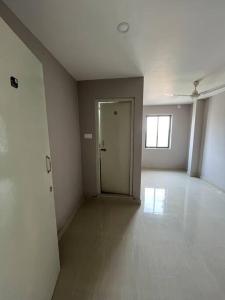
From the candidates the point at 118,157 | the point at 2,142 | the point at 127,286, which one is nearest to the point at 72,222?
the point at 127,286

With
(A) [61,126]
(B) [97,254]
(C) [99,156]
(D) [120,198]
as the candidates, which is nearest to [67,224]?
(B) [97,254]

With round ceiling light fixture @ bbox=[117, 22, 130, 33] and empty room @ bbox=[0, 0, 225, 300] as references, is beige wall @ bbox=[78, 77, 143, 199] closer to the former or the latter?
empty room @ bbox=[0, 0, 225, 300]

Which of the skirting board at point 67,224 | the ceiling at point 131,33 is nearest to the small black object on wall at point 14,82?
the ceiling at point 131,33

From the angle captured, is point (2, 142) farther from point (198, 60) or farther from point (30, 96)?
point (198, 60)

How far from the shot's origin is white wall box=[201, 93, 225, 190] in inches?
137

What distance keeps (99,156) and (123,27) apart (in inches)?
82.9

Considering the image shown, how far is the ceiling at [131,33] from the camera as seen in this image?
1110 mm

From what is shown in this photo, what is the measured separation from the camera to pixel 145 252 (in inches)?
67.4

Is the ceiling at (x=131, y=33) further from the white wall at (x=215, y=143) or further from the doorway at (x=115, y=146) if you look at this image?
the white wall at (x=215, y=143)

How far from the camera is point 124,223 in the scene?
226 cm

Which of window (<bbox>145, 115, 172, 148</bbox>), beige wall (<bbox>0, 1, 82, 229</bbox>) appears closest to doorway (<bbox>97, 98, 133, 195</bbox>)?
beige wall (<bbox>0, 1, 82, 229</bbox>)

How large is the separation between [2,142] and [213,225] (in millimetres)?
2894

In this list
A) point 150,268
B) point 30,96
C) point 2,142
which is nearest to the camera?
point 2,142

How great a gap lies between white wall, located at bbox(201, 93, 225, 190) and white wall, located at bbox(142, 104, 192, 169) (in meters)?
0.99
